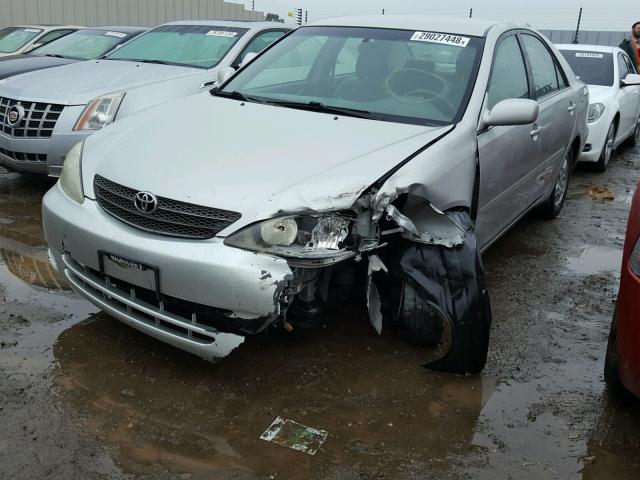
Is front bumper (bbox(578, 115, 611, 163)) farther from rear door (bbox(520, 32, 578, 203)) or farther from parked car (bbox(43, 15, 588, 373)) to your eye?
parked car (bbox(43, 15, 588, 373))

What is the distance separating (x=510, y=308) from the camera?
397 centimetres

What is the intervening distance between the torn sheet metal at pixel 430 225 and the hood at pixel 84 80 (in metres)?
3.54

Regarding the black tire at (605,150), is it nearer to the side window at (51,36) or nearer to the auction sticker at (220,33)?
the auction sticker at (220,33)

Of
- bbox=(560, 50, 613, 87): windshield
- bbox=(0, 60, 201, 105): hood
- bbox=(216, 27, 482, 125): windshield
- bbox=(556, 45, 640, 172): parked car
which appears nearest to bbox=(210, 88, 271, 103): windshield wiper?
bbox=(216, 27, 482, 125): windshield

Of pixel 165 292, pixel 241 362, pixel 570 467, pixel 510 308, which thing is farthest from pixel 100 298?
pixel 510 308

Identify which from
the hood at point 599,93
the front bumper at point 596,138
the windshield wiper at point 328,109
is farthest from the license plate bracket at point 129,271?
the hood at point 599,93

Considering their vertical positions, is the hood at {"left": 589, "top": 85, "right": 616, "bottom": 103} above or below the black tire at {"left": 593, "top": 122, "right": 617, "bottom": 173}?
above

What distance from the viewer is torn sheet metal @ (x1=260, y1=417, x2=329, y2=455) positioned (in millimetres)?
2557

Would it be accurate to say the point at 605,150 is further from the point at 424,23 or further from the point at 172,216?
the point at 172,216

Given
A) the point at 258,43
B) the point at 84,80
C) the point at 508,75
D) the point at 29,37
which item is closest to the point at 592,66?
the point at 258,43

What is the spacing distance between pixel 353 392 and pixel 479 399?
576 mm

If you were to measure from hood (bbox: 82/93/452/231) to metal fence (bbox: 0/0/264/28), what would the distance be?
592 inches

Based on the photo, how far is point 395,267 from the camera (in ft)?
9.68

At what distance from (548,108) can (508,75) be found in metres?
0.70
